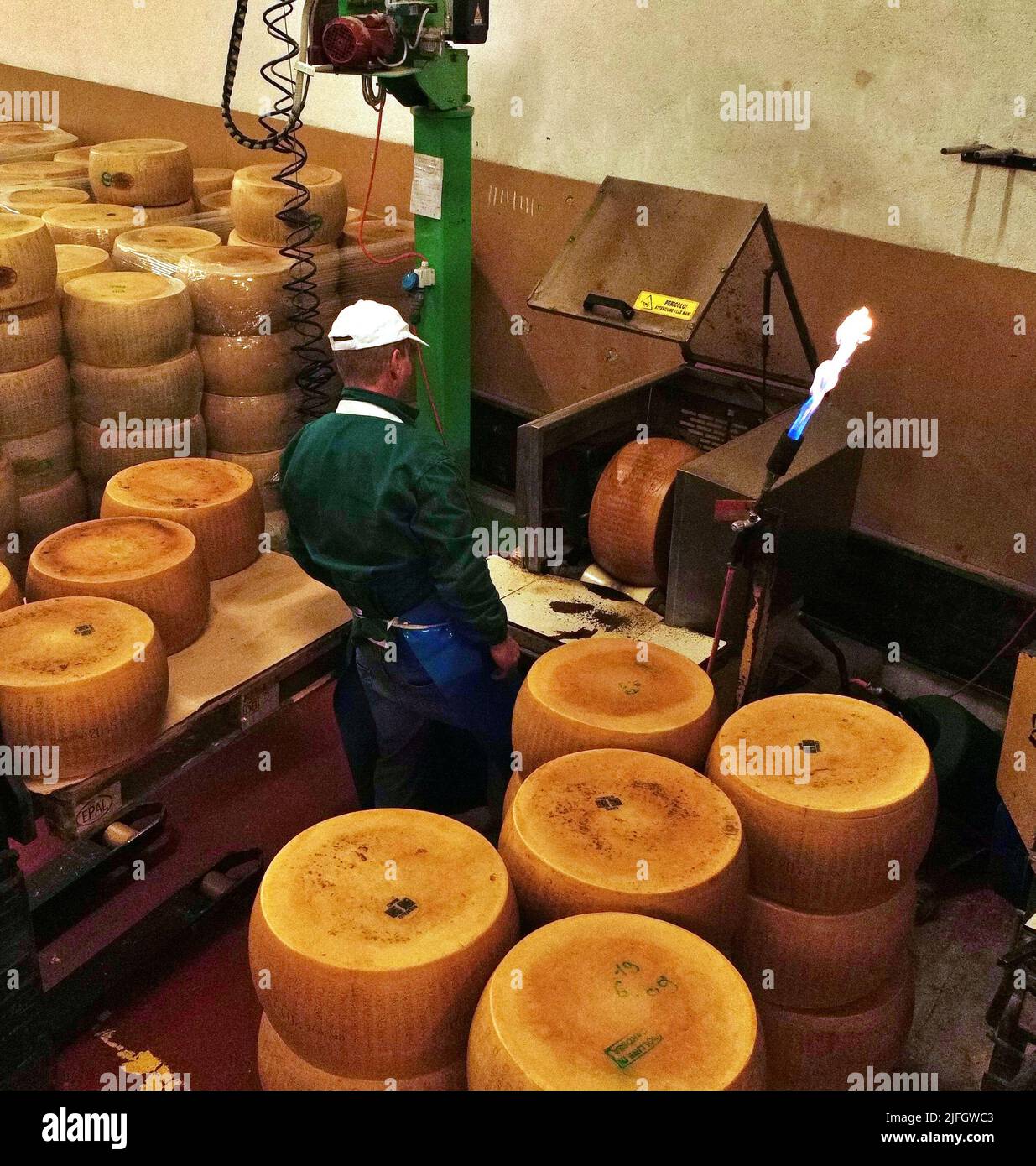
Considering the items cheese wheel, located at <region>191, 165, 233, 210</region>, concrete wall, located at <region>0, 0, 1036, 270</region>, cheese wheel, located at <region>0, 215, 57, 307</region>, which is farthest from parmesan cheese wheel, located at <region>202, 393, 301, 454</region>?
cheese wheel, located at <region>191, 165, 233, 210</region>

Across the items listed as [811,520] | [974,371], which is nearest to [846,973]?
[811,520]

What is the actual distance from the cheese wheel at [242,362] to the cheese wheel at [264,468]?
9.2 inches

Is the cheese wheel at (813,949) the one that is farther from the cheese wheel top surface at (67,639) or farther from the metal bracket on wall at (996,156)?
the metal bracket on wall at (996,156)

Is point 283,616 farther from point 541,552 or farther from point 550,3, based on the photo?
point 550,3

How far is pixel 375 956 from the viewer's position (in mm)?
2037

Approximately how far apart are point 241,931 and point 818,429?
2.24m

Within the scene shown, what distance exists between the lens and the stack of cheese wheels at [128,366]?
3971mm

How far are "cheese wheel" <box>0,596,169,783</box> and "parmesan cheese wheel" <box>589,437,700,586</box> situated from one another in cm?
150

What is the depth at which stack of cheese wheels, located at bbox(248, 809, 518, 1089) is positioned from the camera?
202 centimetres

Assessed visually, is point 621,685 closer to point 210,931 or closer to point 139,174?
point 210,931

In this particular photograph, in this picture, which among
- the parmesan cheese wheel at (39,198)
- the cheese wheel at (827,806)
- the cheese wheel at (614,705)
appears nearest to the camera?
the cheese wheel at (827,806)

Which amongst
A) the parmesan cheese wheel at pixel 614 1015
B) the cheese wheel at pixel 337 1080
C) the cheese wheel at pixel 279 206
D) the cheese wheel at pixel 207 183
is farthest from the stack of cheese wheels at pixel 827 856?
the cheese wheel at pixel 207 183

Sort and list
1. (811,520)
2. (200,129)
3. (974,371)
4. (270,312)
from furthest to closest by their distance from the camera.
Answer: (200,129) < (270,312) < (974,371) < (811,520)

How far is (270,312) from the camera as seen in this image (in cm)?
441
